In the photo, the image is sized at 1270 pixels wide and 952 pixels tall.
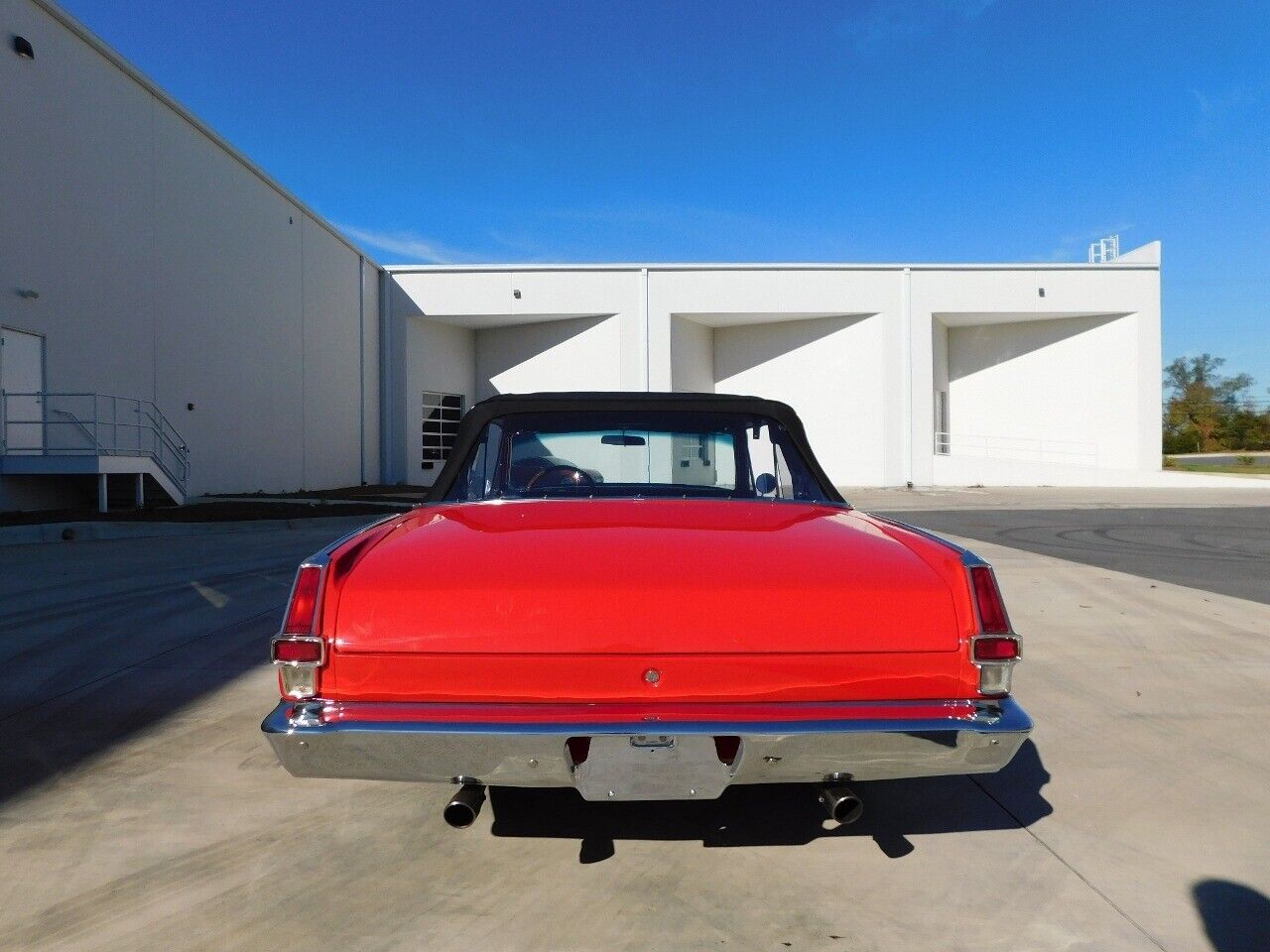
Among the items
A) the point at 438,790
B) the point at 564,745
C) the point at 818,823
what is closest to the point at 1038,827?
the point at 818,823

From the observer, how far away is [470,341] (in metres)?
27.1

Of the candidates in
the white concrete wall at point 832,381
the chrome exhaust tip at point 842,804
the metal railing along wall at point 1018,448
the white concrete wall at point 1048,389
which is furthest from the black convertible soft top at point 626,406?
the white concrete wall at point 1048,389

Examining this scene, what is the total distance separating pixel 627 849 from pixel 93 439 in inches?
546

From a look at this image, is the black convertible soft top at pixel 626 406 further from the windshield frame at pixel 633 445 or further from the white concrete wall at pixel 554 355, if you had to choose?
the white concrete wall at pixel 554 355

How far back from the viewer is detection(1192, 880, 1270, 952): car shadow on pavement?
215 centimetres

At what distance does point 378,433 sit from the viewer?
2436 cm

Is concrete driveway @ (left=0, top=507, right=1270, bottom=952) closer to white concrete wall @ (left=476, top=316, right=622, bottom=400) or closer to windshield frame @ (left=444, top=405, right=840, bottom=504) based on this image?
windshield frame @ (left=444, top=405, right=840, bottom=504)

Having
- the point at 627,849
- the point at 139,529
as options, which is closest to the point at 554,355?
the point at 139,529

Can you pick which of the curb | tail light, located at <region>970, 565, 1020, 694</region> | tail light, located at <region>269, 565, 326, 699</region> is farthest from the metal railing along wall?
tail light, located at <region>269, 565, 326, 699</region>

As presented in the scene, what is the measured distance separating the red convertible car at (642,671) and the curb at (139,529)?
1043 centimetres

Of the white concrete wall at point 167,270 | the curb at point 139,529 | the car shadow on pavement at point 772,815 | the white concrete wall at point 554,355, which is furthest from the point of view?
the white concrete wall at point 554,355

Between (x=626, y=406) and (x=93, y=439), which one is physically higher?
(x=93, y=439)

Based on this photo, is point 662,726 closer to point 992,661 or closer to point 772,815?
point 992,661

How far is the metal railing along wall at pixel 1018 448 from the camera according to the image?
85.0 ft
